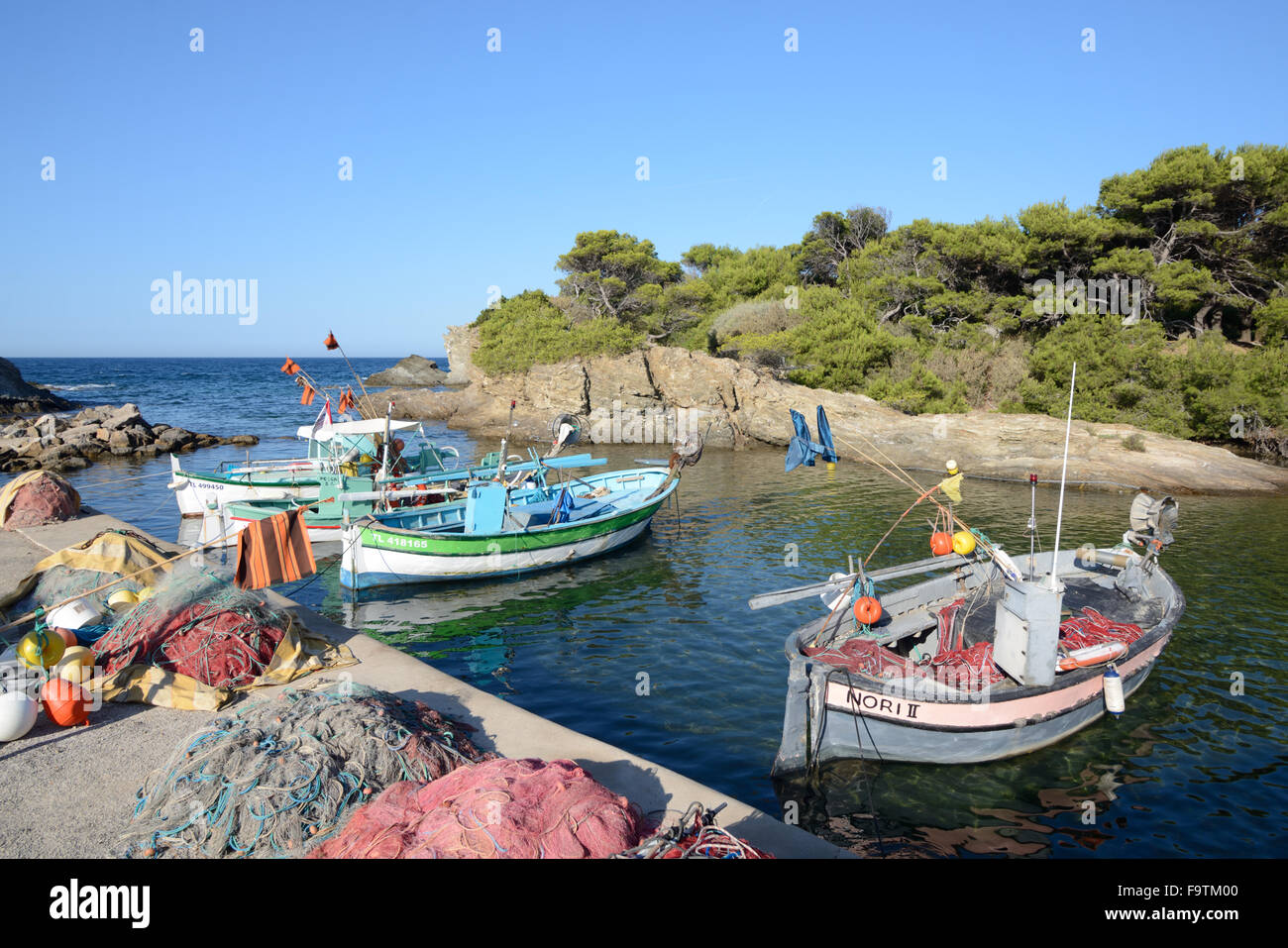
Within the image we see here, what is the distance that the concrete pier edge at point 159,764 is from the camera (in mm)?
6320

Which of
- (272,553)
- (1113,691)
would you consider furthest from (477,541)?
(1113,691)

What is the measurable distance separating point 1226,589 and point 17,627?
22.1 m

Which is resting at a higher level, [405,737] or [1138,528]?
[1138,528]

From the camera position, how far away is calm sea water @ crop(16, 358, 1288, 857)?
338 inches

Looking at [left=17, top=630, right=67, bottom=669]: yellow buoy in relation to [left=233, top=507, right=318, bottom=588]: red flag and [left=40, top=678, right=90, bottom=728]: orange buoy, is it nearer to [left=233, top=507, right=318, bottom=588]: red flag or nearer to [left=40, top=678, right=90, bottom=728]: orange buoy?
[left=40, top=678, right=90, bottom=728]: orange buoy

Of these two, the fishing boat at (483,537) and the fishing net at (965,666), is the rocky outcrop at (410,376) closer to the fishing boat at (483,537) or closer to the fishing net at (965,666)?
the fishing boat at (483,537)

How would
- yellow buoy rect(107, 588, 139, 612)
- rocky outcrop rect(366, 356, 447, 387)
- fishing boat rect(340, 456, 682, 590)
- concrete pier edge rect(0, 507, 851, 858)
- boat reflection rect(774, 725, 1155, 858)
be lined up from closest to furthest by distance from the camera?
concrete pier edge rect(0, 507, 851, 858) → boat reflection rect(774, 725, 1155, 858) → yellow buoy rect(107, 588, 139, 612) → fishing boat rect(340, 456, 682, 590) → rocky outcrop rect(366, 356, 447, 387)

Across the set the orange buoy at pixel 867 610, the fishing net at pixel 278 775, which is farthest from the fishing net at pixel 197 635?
the orange buoy at pixel 867 610

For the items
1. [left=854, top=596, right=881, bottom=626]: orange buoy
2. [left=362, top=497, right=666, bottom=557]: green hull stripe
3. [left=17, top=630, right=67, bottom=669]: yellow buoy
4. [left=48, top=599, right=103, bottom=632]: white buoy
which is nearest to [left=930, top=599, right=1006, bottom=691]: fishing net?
[left=854, top=596, right=881, bottom=626]: orange buoy

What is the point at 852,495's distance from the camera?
25.9 metres

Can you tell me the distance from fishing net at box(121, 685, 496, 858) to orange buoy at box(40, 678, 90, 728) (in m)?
1.84
